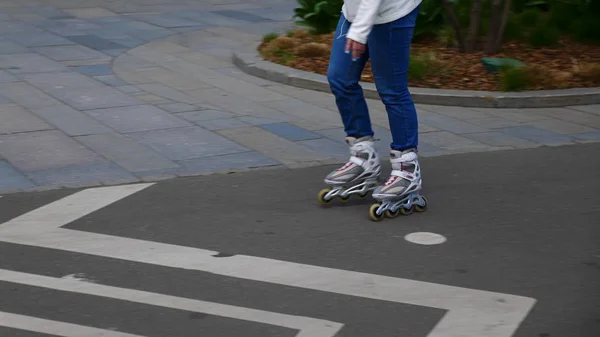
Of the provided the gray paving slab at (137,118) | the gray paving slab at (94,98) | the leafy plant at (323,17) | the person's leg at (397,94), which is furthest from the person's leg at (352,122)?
the leafy plant at (323,17)

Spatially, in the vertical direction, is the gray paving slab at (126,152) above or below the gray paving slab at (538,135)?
below

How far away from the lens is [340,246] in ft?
16.3

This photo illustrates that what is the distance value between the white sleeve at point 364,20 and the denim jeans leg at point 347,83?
28 centimetres

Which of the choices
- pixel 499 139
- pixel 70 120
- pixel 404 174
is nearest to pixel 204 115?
pixel 70 120

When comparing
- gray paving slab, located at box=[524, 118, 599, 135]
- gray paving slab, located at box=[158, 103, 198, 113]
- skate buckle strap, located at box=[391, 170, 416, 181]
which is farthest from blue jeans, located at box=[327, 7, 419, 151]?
gray paving slab, located at box=[158, 103, 198, 113]

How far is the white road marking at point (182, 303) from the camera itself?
3.97 meters

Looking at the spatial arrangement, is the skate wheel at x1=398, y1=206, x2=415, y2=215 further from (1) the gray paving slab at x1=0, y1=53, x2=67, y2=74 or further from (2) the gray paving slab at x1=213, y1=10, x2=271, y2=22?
(2) the gray paving slab at x1=213, y1=10, x2=271, y2=22

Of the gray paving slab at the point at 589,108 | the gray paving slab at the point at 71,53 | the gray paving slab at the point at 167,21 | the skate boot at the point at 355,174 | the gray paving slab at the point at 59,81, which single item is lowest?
the gray paving slab at the point at 167,21

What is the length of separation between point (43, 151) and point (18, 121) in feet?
3.02

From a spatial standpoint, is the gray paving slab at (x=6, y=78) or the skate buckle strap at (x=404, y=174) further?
the gray paving slab at (x=6, y=78)

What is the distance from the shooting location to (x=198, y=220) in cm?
534

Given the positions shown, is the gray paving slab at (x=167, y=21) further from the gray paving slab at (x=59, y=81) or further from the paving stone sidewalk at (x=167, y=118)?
the gray paving slab at (x=59, y=81)

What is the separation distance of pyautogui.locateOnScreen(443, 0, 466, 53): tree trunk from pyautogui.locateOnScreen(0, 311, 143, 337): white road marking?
259 inches

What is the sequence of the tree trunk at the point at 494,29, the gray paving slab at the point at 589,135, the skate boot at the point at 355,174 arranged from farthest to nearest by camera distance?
1. the tree trunk at the point at 494,29
2. the gray paving slab at the point at 589,135
3. the skate boot at the point at 355,174
